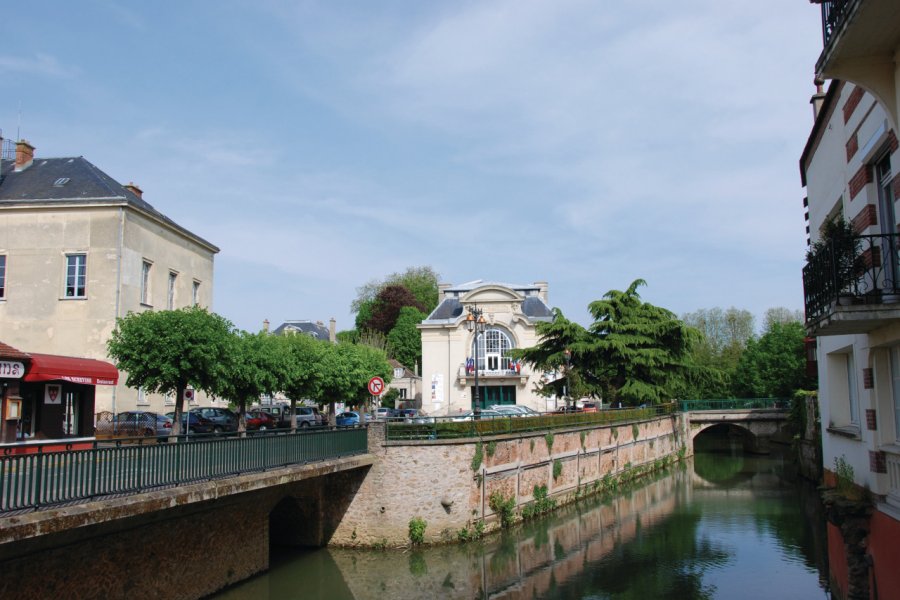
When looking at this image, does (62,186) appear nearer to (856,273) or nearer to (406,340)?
(856,273)

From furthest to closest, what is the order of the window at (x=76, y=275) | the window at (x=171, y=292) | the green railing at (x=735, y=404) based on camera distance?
the green railing at (x=735, y=404), the window at (x=171, y=292), the window at (x=76, y=275)

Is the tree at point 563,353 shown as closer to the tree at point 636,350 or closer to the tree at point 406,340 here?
the tree at point 636,350

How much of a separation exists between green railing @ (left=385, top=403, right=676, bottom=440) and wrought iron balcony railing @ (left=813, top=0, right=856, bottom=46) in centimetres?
1534

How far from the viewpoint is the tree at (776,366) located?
2041 inches

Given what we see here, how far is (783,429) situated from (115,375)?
42.9 metres

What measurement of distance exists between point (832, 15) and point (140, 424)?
81.4 ft

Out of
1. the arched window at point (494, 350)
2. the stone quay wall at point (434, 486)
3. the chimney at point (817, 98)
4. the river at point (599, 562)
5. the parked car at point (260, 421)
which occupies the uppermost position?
the chimney at point (817, 98)

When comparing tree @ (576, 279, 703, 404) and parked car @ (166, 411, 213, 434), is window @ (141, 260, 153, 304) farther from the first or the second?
tree @ (576, 279, 703, 404)

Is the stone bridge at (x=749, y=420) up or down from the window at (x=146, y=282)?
down

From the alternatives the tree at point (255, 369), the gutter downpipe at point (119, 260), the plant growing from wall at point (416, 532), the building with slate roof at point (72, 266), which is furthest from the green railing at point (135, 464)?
the building with slate roof at point (72, 266)

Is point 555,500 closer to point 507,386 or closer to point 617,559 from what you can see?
point 617,559

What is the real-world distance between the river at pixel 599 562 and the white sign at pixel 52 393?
7.65 metres

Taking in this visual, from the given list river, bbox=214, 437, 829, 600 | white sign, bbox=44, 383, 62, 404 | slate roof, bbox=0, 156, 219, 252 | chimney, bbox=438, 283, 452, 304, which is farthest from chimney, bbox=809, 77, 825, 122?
chimney, bbox=438, 283, 452, 304

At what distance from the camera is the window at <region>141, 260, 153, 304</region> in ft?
96.6
